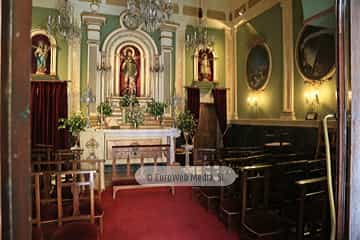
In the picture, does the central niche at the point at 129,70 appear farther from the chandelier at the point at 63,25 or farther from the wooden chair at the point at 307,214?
the wooden chair at the point at 307,214

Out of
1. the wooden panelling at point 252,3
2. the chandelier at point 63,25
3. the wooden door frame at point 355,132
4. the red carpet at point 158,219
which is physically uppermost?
the wooden panelling at point 252,3

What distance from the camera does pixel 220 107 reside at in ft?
28.9

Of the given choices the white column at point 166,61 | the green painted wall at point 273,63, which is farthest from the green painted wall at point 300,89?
the white column at point 166,61

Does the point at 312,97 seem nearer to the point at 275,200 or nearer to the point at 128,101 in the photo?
the point at 275,200

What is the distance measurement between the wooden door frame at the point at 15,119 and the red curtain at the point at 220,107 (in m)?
8.28

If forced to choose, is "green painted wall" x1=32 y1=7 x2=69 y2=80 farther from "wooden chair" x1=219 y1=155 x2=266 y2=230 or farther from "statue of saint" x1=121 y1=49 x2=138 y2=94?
"wooden chair" x1=219 y1=155 x2=266 y2=230

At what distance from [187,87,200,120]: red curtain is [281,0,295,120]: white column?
2632mm

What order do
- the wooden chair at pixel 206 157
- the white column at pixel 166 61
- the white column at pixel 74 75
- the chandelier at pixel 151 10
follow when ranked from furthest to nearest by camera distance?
the white column at pixel 166 61 → the white column at pixel 74 75 → the wooden chair at pixel 206 157 → the chandelier at pixel 151 10

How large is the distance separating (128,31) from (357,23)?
25.4 ft

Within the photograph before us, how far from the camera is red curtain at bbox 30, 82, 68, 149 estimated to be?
23.3 feet

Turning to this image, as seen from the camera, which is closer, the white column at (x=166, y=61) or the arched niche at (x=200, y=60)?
the white column at (x=166, y=61)

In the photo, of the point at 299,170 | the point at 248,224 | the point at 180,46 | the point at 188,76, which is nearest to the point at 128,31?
the point at 180,46

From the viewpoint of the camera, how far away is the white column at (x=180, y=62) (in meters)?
8.42

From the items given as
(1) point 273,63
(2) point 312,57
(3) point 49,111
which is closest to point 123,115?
(3) point 49,111
